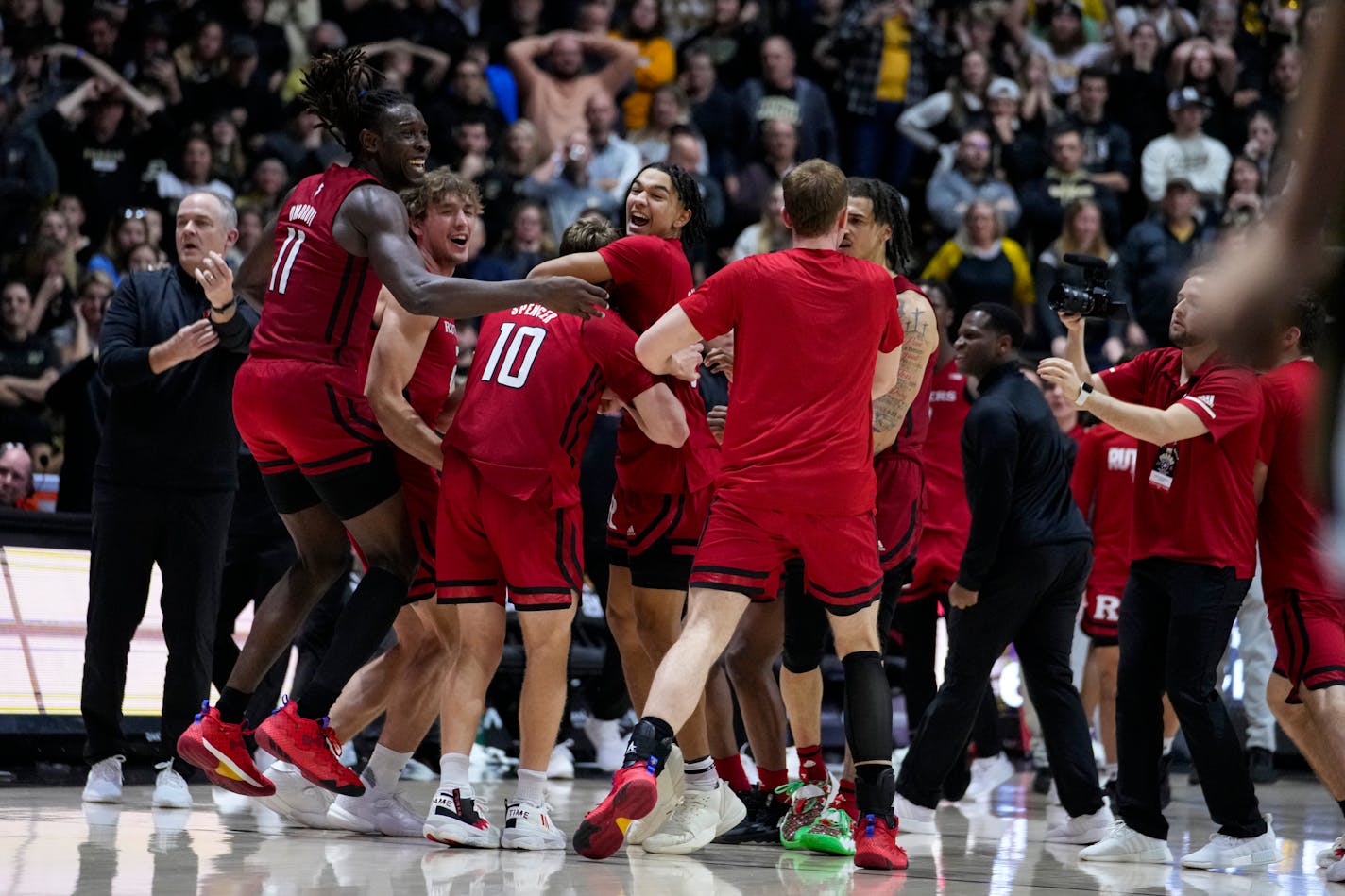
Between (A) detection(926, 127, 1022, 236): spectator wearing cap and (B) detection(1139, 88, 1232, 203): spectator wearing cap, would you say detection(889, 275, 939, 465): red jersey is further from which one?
(B) detection(1139, 88, 1232, 203): spectator wearing cap

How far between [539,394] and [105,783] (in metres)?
2.55

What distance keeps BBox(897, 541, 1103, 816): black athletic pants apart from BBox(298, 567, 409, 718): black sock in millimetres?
2162

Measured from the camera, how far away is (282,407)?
216 inches

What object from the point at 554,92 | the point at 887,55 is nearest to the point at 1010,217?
the point at 887,55

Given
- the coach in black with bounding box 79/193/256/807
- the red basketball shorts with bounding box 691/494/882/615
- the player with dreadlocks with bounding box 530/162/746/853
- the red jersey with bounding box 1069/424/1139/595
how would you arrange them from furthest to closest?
the red jersey with bounding box 1069/424/1139/595 < the coach in black with bounding box 79/193/256/807 < the player with dreadlocks with bounding box 530/162/746/853 < the red basketball shorts with bounding box 691/494/882/615

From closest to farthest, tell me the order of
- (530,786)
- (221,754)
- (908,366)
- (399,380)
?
(530,786)
(221,754)
(399,380)
(908,366)

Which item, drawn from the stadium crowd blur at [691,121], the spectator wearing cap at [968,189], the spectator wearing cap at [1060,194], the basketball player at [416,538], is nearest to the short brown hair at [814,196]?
the basketball player at [416,538]

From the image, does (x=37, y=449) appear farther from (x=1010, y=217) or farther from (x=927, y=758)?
(x=1010, y=217)

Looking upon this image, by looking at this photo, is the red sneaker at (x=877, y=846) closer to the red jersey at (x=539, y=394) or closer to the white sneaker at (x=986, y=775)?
the red jersey at (x=539, y=394)

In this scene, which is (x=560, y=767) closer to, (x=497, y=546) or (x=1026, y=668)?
(x=1026, y=668)

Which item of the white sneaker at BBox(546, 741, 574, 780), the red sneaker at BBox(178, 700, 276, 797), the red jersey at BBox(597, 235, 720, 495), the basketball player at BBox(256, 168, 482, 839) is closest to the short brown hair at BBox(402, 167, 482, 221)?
the basketball player at BBox(256, 168, 482, 839)

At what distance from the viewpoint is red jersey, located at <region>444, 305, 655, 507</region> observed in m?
5.40

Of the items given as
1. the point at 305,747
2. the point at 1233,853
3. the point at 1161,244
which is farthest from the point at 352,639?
the point at 1161,244

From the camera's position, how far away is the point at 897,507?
6438 millimetres
